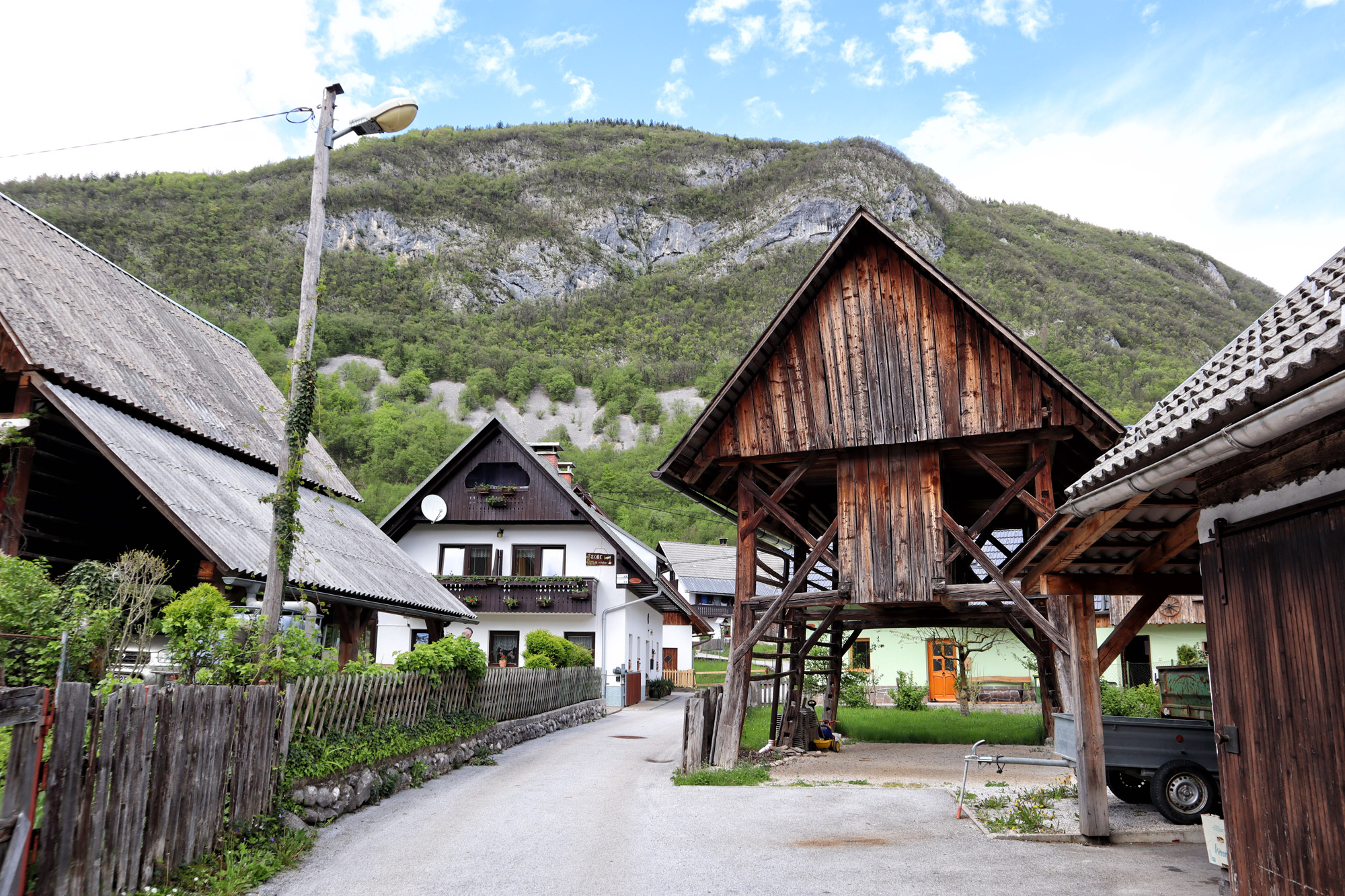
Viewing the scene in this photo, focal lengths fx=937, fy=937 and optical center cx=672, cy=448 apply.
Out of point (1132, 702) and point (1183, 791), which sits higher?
point (1132, 702)

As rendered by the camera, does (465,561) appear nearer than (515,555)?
No

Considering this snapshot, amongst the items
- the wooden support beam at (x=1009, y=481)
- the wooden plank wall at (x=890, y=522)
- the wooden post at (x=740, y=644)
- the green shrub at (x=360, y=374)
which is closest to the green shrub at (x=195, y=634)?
the wooden post at (x=740, y=644)

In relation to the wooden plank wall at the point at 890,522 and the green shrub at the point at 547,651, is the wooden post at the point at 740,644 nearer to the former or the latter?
the wooden plank wall at the point at 890,522

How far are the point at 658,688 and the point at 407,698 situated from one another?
27.6 m

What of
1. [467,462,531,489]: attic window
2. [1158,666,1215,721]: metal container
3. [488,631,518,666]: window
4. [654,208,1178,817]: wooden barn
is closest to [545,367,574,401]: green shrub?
[467,462,531,489]: attic window

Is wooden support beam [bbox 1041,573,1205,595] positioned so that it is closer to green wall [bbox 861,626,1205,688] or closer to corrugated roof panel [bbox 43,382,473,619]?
corrugated roof panel [bbox 43,382,473,619]

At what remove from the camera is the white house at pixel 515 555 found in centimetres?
3353

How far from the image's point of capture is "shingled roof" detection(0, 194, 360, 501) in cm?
1491

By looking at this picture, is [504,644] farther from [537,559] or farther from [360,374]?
[360,374]

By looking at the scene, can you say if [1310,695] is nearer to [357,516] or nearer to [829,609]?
[829,609]

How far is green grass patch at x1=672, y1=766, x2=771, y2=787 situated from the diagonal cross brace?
1.83 metres

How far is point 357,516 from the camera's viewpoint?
78.0 ft

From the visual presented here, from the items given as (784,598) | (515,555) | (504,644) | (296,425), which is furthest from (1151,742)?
(504,644)

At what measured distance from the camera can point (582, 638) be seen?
112ft
